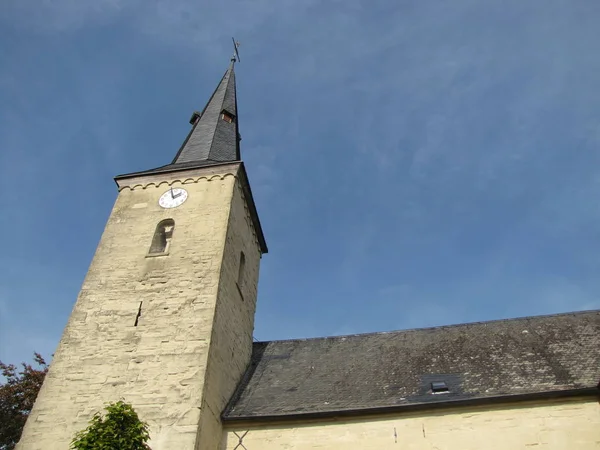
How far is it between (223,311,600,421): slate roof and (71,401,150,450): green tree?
3555 mm

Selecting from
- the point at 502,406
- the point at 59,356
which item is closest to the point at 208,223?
the point at 59,356

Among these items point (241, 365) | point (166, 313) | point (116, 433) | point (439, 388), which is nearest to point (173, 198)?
point (166, 313)

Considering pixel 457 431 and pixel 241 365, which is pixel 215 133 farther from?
pixel 457 431

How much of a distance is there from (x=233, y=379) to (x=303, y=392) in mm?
1723

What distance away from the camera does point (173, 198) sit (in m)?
15.5

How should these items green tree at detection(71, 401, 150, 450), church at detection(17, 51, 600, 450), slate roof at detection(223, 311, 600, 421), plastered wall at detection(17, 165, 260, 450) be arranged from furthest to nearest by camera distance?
slate roof at detection(223, 311, 600, 421), plastered wall at detection(17, 165, 260, 450), church at detection(17, 51, 600, 450), green tree at detection(71, 401, 150, 450)

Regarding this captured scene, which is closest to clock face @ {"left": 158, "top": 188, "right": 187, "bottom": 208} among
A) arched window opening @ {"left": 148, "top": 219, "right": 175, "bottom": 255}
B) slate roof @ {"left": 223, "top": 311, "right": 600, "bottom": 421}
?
arched window opening @ {"left": 148, "top": 219, "right": 175, "bottom": 255}

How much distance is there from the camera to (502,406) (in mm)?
10883

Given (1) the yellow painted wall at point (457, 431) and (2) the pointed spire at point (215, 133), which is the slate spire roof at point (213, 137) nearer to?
(2) the pointed spire at point (215, 133)

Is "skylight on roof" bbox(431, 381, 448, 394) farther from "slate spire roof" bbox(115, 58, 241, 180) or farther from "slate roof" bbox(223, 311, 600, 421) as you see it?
"slate spire roof" bbox(115, 58, 241, 180)

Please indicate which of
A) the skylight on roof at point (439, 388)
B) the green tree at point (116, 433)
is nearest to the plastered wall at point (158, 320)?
the green tree at point (116, 433)

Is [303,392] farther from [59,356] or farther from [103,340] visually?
[59,356]

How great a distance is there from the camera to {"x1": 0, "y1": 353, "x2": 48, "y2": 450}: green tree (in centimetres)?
1692

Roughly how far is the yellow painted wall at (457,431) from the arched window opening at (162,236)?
5.29 m
